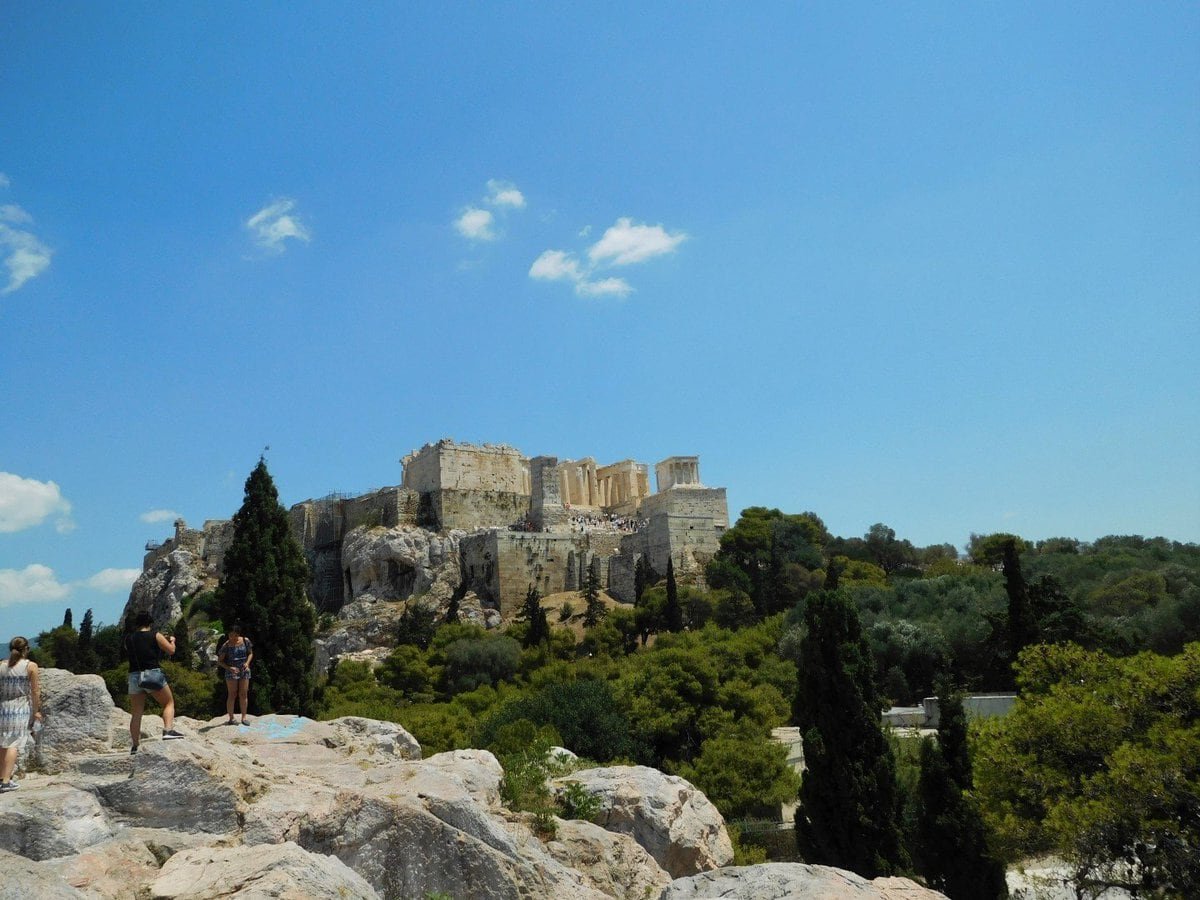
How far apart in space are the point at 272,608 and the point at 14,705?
1336cm

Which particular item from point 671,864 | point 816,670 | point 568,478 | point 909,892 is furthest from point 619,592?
point 909,892

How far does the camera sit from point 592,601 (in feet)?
141

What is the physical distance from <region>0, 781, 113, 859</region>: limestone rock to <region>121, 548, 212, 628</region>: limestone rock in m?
45.2

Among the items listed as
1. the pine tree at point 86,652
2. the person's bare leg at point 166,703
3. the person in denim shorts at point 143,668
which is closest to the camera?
the person in denim shorts at point 143,668

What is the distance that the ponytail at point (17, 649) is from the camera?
7492 millimetres

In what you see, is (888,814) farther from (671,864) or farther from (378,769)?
(378,769)

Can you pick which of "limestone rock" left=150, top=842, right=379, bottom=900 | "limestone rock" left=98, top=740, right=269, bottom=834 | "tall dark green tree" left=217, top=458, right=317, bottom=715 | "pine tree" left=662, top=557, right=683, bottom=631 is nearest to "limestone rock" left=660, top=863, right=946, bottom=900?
"limestone rock" left=150, top=842, right=379, bottom=900

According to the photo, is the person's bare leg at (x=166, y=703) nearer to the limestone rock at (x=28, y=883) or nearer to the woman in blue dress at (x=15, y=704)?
the woman in blue dress at (x=15, y=704)

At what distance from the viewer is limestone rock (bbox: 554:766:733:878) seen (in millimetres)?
10766

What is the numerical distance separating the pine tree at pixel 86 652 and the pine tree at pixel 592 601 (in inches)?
764

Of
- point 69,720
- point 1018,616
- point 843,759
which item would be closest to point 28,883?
point 69,720

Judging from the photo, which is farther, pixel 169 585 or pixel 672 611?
pixel 169 585

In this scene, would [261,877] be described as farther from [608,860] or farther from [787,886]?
[608,860]

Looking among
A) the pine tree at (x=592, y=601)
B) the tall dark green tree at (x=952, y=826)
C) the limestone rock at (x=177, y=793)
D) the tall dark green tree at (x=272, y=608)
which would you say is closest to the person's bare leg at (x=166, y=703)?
the limestone rock at (x=177, y=793)
